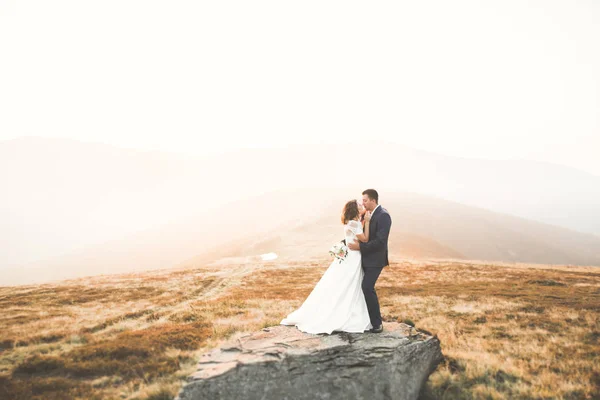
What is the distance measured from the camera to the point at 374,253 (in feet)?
31.0

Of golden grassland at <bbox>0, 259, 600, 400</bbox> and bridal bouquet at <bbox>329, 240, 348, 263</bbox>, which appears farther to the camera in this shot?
bridal bouquet at <bbox>329, 240, 348, 263</bbox>

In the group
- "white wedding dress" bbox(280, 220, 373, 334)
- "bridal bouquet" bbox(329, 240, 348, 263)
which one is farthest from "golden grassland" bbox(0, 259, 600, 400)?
"bridal bouquet" bbox(329, 240, 348, 263)

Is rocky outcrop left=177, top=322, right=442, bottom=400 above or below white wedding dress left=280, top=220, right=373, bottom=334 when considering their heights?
below

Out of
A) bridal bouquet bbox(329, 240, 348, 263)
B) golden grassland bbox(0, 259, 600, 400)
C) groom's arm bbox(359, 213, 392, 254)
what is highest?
groom's arm bbox(359, 213, 392, 254)

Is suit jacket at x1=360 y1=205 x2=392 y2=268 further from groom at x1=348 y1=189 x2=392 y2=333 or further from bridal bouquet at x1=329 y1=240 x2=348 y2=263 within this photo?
bridal bouquet at x1=329 y1=240 x2=348 y2=263

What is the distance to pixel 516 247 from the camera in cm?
Answer: 12006

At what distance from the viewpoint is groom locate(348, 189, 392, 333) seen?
30.3 feet

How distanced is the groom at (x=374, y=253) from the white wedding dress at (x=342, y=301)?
0.27 m

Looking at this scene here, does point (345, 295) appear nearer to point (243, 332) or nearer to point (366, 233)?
point (366, 233)

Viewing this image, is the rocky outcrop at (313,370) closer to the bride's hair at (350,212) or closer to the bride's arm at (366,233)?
the bride's arm at (366,233)

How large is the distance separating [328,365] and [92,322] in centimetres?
1574

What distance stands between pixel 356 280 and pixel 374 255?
1.00m

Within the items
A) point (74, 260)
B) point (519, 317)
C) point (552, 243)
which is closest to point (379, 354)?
point (519, 317)

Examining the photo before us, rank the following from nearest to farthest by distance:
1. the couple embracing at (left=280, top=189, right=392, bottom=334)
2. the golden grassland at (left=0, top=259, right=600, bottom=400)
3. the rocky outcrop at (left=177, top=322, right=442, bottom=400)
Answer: the rocky outcrop at (left=177, top=322, right=442, bottom=400), the golden grassland at (left=0, top=259, right=600, bottom=400), the couple embracing at (left=280, top=189, right=392, bottom=334)
